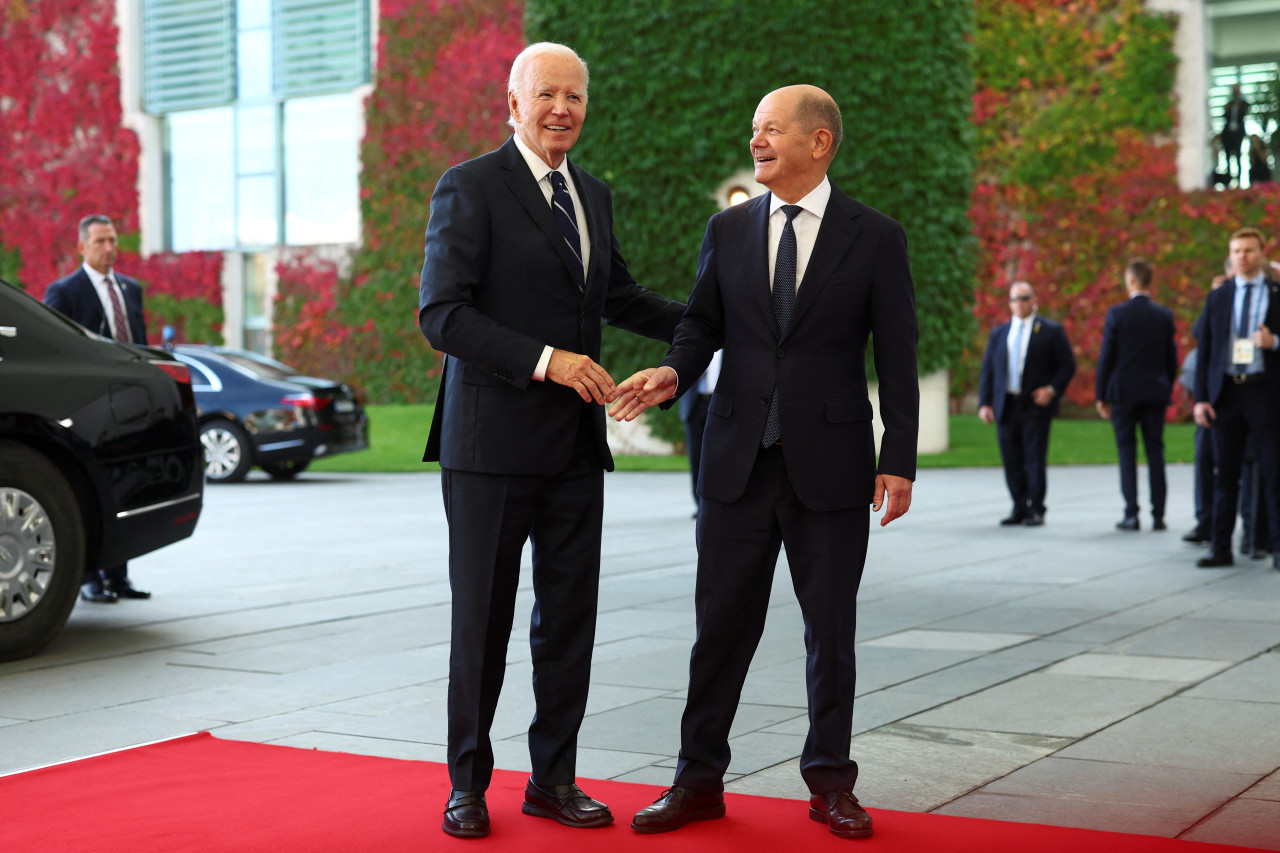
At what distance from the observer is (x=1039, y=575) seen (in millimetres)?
8500

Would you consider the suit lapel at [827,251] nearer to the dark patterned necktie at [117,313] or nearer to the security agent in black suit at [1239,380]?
the dark patterned necktie at [117,313]

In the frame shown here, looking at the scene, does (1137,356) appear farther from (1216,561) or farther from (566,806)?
(566,806)

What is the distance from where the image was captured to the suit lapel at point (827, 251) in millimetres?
3670

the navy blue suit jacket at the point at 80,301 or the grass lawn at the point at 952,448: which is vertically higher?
the navy blue suit jacket at the point at 80,301

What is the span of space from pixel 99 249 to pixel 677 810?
5643mm

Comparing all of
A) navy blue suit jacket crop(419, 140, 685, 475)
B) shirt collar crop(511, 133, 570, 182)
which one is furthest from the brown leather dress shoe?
shirt collar crop(511, 133, 570, 182)

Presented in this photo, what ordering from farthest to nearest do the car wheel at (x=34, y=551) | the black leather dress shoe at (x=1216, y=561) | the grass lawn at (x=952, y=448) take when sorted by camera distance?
the grass lawn at (x=952, y=448) → the black leather dress shoe at (x=1216, y=561) → the car wheel at (x=34, y=551)

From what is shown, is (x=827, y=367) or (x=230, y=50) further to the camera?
(x=230, y=50)

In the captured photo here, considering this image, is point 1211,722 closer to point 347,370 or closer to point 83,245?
point 83,245

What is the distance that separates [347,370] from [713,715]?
2386 cm

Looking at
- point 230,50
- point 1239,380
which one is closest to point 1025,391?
point 1239,380

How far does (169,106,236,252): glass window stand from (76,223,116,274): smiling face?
2139 centimetres

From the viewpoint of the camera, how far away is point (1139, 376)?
37.1 feet

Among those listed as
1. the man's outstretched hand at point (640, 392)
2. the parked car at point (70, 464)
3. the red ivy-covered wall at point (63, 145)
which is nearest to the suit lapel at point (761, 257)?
the man's outstretched hand at point (640, 392)
